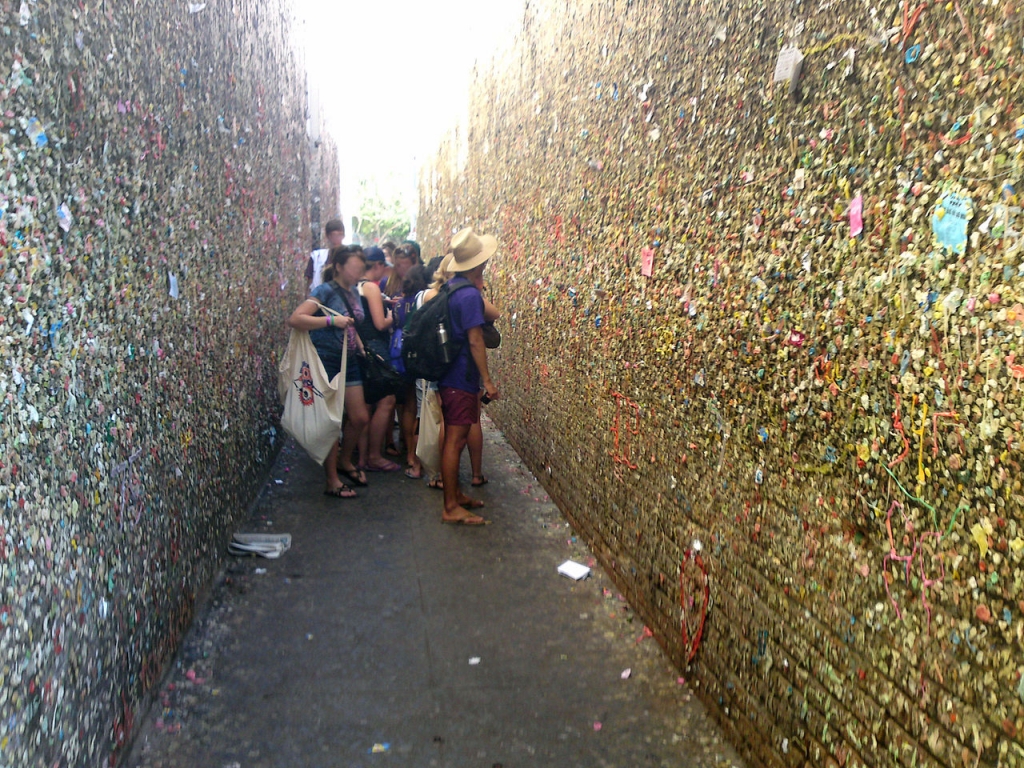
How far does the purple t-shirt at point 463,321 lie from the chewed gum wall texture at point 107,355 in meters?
1.28

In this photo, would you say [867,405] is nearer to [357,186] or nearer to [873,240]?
[873,240]

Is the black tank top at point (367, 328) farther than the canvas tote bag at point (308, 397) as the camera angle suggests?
Yes

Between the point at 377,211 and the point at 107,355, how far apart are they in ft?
106

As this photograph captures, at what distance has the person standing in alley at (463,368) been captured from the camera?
4.75m

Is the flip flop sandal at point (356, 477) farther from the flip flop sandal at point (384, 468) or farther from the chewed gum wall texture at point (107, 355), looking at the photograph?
the chewed gum wall texture at point (107, 355)

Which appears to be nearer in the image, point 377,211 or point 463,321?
point 463,321

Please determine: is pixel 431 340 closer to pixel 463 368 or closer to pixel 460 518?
pixel 463 368

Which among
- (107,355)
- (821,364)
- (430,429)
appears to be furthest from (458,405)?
(821,364)

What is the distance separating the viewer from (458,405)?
16.3 ft

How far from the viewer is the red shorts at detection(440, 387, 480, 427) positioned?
4.94 metres

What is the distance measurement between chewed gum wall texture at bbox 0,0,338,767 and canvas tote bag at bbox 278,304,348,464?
65 cm

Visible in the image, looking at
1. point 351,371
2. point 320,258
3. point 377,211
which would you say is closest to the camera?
point 351,371

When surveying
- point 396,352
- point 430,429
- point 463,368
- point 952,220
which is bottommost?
point 430,429

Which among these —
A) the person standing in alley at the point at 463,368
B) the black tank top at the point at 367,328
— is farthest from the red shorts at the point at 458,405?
the black tank top at the point at 367,328
